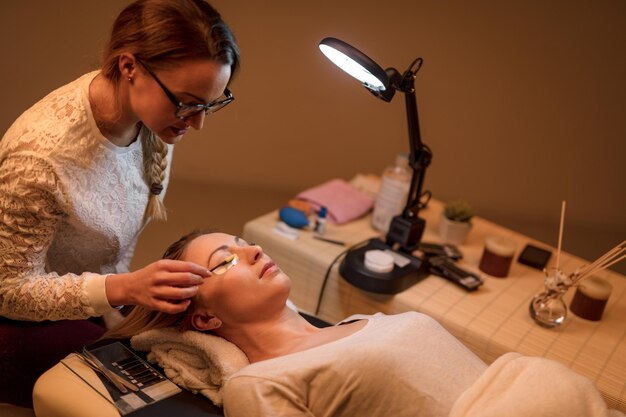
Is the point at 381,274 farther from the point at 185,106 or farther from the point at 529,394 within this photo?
the point at 185,106

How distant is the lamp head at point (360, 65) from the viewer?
1.60 metres

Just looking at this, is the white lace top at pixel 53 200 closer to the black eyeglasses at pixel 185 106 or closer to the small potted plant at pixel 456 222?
the black eyeglasses at pixel 185 106

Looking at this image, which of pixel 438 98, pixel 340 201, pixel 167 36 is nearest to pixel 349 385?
pixel 167 36

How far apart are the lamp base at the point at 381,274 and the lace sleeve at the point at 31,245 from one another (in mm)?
826

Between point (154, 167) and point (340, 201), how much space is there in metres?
0.95

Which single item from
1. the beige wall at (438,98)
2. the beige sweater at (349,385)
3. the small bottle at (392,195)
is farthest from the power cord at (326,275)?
the beige wall at (438,98)

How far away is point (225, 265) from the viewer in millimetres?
1436

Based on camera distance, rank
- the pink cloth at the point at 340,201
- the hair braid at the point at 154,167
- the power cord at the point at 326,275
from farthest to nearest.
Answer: the pink cloth at the point at 340,201, the power cord at the point at 326,275, the hair braid at the point at 154,167

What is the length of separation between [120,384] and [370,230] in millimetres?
1184

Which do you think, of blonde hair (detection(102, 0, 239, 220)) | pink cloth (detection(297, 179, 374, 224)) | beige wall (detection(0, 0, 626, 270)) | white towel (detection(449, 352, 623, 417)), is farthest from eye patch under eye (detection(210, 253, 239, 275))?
beige wall (detection(0, 0, 626, 270))

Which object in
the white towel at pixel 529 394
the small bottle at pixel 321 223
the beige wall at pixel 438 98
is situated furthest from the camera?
the beige wall at pixel 438 98

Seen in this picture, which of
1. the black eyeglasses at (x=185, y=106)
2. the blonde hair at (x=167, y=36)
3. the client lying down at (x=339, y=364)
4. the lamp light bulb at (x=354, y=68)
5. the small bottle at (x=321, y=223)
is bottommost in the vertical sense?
the small bottle at (x=321, y=223)

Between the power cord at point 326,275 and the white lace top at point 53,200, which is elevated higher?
the white lace top at point 53,200

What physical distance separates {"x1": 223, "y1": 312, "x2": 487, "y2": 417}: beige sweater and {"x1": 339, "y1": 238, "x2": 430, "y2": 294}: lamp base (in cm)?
59
